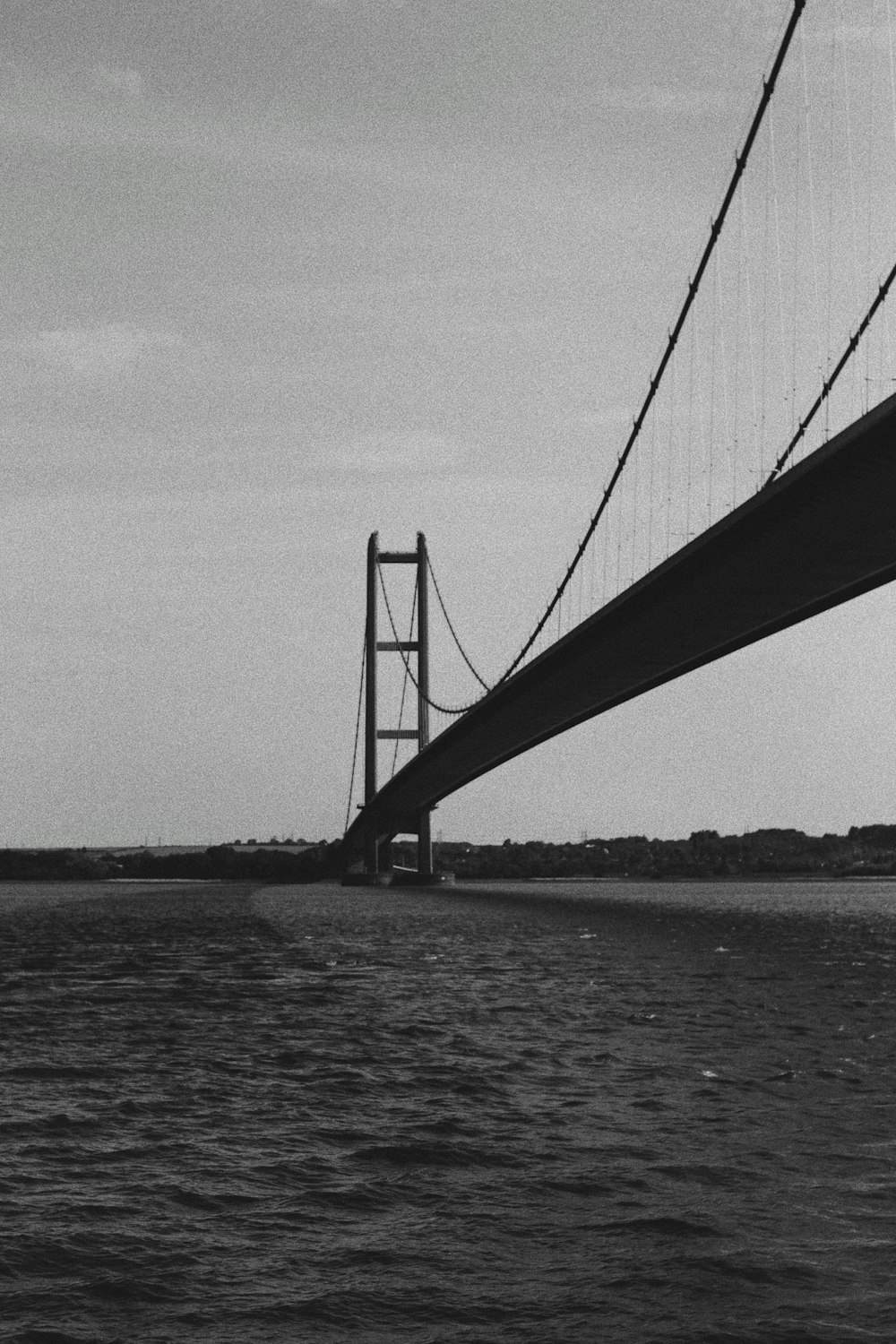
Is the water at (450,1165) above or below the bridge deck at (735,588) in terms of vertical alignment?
below

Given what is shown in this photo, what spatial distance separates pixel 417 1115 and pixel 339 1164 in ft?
7.20

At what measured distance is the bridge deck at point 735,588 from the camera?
32031mm

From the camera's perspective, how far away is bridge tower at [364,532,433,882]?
103 m

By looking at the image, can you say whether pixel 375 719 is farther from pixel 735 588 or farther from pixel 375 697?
pixel 735 588

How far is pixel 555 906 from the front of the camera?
80438 mm

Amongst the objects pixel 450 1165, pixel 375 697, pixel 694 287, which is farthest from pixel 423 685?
pixel 450 1165

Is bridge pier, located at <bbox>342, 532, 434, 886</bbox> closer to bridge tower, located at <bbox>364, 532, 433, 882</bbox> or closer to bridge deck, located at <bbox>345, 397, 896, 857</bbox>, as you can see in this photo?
bridge tower, located at <bbox>364, 532, 433, 882</bbox>

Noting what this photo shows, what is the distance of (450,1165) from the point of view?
38.5 ft

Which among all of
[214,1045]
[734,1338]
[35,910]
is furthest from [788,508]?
[35,910]

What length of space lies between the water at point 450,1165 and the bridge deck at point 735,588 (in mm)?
11311

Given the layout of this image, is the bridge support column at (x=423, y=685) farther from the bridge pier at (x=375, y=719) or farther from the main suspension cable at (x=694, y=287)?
the main suspension cable at (x=694, y=287)

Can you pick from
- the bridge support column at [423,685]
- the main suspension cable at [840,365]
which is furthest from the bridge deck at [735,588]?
the bridge support column at [423,685]

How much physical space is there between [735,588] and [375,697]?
66.2 m

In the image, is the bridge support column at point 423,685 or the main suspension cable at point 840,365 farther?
the bridge support column at point 423,685
